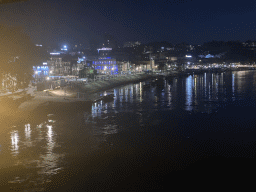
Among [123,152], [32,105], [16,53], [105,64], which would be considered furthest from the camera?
[105,64]

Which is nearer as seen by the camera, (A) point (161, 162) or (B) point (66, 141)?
(A) point (161, 162)

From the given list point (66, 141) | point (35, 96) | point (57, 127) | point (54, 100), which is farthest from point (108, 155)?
point (35, 96)

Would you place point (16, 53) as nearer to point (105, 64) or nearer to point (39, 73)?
point (39, 73)

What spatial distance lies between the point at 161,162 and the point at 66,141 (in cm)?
472

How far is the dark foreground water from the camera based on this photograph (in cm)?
861

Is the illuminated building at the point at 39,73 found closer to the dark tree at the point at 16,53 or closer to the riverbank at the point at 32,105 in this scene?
the riverbank at the point at 32,105

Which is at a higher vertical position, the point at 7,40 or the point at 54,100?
the point at 7,40

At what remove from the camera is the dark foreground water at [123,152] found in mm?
8609

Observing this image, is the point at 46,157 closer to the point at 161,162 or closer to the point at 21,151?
the point at 21,151

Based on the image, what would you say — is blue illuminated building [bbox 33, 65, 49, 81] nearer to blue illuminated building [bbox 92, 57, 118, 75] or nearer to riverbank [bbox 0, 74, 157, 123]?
riverbank [bbox 0, 74, 157, 123]

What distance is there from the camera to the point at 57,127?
1600 cm

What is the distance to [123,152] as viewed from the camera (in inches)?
454

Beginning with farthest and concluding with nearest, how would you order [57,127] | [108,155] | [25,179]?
[57,127], [108,155], [25,179]

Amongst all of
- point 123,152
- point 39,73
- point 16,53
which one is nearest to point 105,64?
point 39,73
